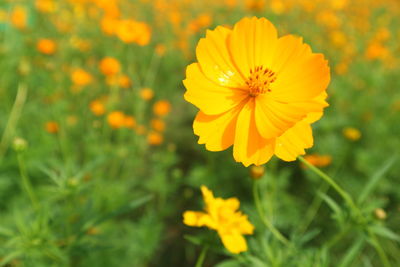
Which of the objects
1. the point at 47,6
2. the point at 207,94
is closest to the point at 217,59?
the point at 207,94

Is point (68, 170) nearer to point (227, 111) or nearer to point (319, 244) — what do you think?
point (227, 111)

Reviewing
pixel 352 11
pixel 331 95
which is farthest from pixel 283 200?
pixel 352 11

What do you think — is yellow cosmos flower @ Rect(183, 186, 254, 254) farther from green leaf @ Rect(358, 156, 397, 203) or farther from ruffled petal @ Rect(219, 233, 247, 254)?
green leaf @ Rect(358, 156, 397, 203)

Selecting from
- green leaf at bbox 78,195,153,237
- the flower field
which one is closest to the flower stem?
the flower field

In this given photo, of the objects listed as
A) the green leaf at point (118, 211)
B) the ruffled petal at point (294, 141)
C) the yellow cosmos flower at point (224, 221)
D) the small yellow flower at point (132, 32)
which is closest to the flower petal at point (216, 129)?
the ruffled petal at point (294, 141)

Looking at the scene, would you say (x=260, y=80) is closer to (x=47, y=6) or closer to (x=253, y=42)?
(x=253, y=42)

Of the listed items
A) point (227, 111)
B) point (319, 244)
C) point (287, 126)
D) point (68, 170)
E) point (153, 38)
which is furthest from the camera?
point (153, 38)

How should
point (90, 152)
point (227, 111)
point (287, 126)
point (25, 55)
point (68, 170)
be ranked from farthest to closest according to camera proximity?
point (25, 55) < point (90, 152) < point (68, 170) < point (227, 111) < point (287, 126)
